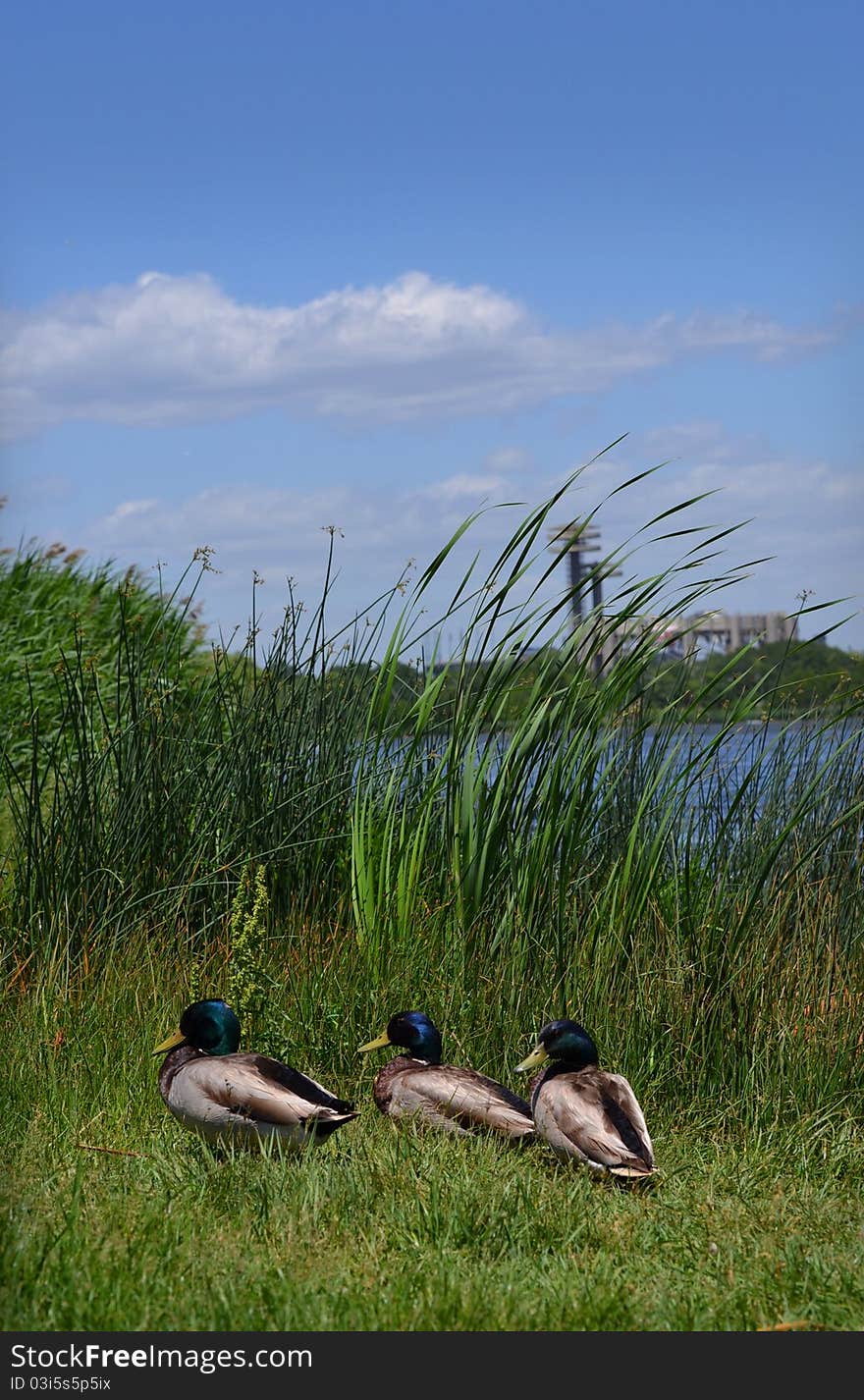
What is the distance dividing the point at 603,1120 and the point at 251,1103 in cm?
85

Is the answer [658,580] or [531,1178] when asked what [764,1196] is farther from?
[658,580]

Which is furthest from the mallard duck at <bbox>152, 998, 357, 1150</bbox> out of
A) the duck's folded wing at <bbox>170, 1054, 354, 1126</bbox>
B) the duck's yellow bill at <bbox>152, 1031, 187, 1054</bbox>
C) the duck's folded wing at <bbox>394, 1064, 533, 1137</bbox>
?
the duck's folded wing at <bbox>394, 1064, 533, 1137</bbox>

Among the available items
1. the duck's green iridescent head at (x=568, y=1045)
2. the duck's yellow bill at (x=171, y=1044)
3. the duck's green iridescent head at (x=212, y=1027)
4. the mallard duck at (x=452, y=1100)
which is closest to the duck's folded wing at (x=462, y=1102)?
the mallard duck at (x=452, y=1100)

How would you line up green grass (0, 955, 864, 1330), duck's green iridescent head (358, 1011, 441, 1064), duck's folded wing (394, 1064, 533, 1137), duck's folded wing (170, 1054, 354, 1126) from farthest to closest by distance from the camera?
duck's green iridescent head (358, 1011, 441, 1064) → duck's folded wing (394, 1064, 533, 1137) → duck's folded wing (170, 1054, 354, 1126) → green grass (0, 955, 864, 1330)

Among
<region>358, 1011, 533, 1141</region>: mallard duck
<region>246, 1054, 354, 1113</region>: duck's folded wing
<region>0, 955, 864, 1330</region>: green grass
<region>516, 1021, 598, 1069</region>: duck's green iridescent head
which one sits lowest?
<region>0, 955, 864, 1330</region>: green grass

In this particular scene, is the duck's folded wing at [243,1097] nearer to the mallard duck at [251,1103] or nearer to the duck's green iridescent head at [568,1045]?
the mallard duck at [251,1103]

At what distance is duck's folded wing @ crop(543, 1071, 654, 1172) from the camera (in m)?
3.21

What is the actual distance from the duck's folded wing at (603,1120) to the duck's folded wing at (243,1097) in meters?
0.53

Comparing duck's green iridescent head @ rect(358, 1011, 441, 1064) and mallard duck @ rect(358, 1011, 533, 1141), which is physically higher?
duck's green iridescent head @ rect(358, 1011, 441, 1064)

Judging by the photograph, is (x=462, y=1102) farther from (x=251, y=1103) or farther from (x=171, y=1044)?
(x=171, y=1044)

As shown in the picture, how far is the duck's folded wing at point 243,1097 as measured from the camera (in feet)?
10.5

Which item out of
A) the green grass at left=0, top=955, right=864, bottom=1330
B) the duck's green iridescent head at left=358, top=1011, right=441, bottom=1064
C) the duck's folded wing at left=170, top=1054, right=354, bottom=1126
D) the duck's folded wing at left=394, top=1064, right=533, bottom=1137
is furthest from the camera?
the duck's green iridescent head at left=358, top=1011, right=441, bottom=1064

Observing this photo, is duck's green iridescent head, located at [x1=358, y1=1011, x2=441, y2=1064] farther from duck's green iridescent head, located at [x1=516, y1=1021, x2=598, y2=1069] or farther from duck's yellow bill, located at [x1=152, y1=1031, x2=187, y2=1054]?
duck's yellow bill, located at [x1=152, y1=1031, x2=187, y2=1054]

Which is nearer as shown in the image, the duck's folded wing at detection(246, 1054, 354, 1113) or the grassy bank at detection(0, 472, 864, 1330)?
the grassy bank at detection(0, 472, 864, 1330)
